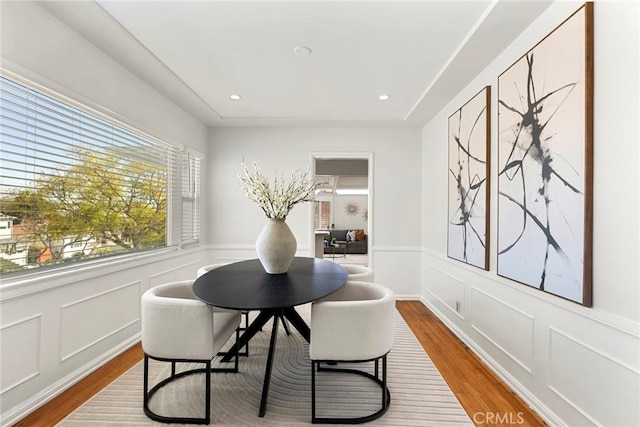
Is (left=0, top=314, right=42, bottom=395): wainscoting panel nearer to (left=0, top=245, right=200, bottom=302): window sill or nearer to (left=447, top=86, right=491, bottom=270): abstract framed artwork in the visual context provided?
(left=0, top=245, right=200, bottom=302): window sill

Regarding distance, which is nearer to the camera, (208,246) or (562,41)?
(562,41)

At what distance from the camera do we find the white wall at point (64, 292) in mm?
1785

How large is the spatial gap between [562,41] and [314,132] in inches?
126

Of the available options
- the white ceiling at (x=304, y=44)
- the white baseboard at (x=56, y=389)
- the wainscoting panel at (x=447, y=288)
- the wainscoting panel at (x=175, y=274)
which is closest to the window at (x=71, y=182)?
the wainscoting panel at (x=175, y=274)

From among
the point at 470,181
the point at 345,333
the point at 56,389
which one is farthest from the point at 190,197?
the point at 470,181

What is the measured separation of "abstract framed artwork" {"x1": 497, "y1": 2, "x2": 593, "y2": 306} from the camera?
62.0 inches

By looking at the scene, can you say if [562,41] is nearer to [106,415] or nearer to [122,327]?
[106,415]

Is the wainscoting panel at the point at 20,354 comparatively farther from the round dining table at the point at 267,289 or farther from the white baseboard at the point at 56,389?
the round dining table at the point at 267,289

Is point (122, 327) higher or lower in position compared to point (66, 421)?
higher

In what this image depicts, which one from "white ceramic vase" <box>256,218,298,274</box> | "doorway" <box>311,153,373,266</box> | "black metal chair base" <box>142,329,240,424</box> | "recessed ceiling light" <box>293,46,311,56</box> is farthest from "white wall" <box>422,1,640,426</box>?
"doorway" <box>311,153,373,266</box>

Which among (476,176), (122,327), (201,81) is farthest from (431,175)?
(122,327)

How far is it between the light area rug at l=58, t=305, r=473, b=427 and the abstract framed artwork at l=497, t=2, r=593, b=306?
105cm

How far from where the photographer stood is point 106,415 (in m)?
1.86

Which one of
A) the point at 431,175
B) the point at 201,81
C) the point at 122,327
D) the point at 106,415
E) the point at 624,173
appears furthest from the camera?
the point at 431,175
